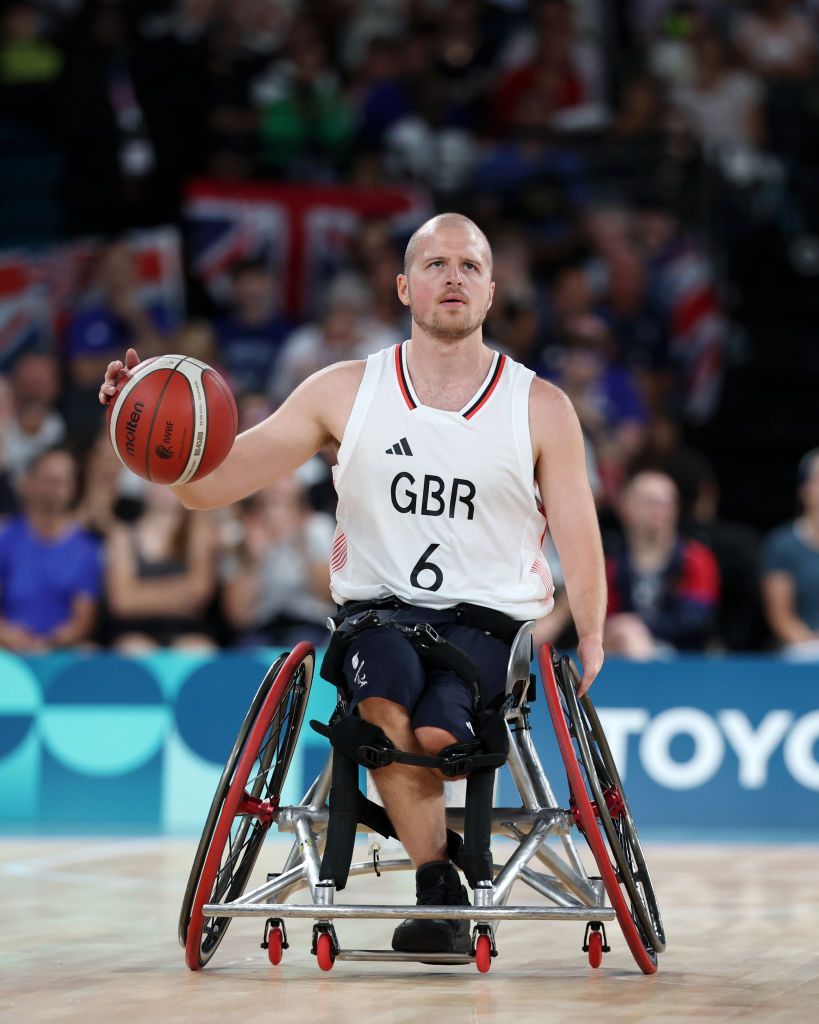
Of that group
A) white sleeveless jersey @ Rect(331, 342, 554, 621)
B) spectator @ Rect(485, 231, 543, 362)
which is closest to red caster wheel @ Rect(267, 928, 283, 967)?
white sleeveless jersey @ Rect(331, 342, 554, 621)

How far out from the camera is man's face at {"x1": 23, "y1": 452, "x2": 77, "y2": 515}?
918 cm

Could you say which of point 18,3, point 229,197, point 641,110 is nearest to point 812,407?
point 641,110

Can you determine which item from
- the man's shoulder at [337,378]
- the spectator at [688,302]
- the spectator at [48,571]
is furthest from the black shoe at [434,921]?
the spectator at [688,302]

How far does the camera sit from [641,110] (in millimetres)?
12867

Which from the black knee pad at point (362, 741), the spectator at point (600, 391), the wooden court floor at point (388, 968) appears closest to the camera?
the wooden court floor at point (388, 968)

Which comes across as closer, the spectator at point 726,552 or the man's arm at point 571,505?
the man's arm at point 571,505

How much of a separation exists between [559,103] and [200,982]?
988cm

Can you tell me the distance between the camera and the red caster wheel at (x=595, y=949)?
14.9 feet

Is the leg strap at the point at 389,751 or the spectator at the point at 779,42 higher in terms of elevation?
the spectator at the point at 779,42

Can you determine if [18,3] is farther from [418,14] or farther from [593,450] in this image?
[593,450]

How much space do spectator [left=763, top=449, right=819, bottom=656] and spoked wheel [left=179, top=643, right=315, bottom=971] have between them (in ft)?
15.2

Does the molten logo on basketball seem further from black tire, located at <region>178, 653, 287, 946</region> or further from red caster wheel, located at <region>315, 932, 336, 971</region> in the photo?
red caster wheel, located at <region>315, 932, 336, 971</region>

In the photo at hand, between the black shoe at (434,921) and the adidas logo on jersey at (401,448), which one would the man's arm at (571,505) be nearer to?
the adidas logo on jersey at (401,448)

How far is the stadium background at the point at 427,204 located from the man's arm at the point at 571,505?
4.63 metres
